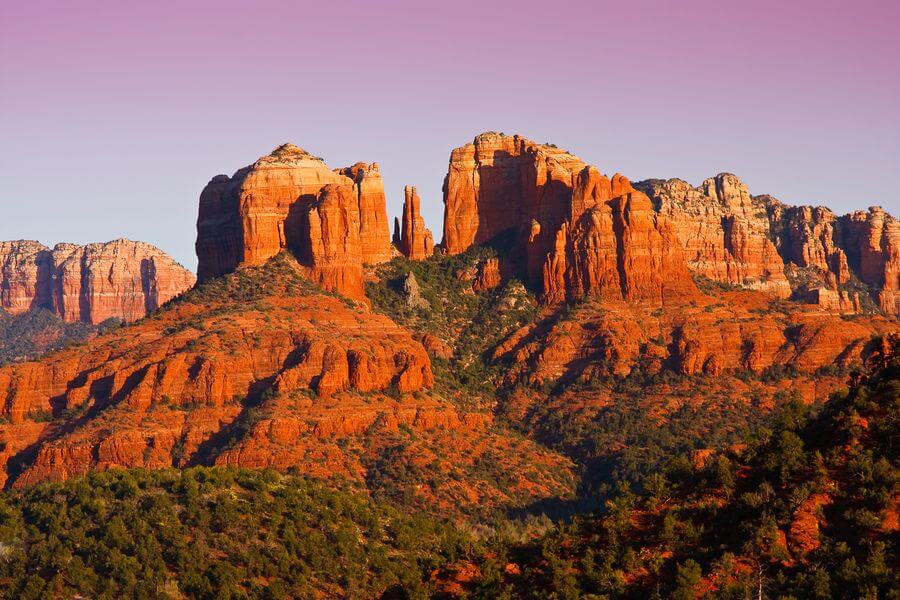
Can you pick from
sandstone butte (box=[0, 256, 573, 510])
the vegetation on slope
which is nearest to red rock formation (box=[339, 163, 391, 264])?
sandstone butte (box=[0, 256, 573, 510])

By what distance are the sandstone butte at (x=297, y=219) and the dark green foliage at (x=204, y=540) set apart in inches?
2498

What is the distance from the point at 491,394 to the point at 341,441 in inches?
1246

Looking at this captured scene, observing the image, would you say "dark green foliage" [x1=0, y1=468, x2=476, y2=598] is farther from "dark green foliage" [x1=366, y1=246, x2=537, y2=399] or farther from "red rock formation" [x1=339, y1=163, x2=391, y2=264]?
"red rock formation" [x1=339, y1=163, x2=391, y2=264]

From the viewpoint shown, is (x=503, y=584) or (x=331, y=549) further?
(x=331, y=549)

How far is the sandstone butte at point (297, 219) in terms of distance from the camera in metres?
181

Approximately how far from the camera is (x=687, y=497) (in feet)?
226

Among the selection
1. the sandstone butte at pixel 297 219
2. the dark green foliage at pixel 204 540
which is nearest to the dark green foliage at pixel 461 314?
the sandstone butte at pixel 297 219

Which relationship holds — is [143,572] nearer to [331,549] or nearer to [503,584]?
[331,549]

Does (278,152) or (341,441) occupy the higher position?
(278,152)

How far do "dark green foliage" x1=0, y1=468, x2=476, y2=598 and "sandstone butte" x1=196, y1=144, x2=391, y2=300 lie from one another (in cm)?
6345

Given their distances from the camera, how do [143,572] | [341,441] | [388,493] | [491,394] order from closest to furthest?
[143,572], [388,493], [341,441], [491,394]

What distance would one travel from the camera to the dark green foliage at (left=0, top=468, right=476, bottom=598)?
323 feet

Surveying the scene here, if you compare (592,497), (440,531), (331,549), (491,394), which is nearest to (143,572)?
(331,549)

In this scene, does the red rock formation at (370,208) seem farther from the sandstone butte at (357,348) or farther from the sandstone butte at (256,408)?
the sandstone butte at (256,408)
